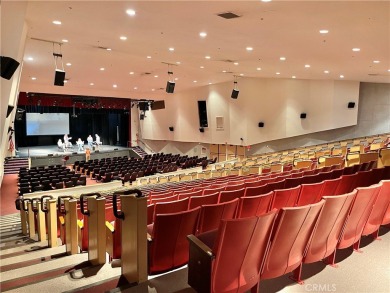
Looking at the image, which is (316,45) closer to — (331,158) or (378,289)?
(331,158)

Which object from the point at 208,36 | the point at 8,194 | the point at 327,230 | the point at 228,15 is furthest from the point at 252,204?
the point at 8,194

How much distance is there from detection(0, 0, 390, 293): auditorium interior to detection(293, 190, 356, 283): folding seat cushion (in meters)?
0.01

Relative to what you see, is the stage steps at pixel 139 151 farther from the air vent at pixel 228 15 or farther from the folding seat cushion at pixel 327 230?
the folding seat cushion at pixel 327 230

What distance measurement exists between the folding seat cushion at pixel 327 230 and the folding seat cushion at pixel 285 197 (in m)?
1.00

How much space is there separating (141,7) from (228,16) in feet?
5.78

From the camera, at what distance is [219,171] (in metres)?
11.9

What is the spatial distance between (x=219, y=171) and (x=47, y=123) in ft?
71.9

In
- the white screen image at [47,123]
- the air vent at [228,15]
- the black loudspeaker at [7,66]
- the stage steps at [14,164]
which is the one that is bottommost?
the stage steps at [14,164]

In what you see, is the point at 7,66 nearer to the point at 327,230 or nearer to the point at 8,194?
the point at 327,230

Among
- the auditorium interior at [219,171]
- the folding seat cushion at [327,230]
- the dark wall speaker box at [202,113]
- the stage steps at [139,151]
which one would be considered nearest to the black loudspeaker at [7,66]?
the auditorium interior at [219,171]

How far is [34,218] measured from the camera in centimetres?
657

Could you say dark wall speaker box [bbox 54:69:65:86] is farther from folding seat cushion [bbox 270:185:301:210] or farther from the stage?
the stage

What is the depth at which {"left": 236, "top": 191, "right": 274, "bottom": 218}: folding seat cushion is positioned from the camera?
3.31 metres

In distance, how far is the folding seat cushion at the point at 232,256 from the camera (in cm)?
194
